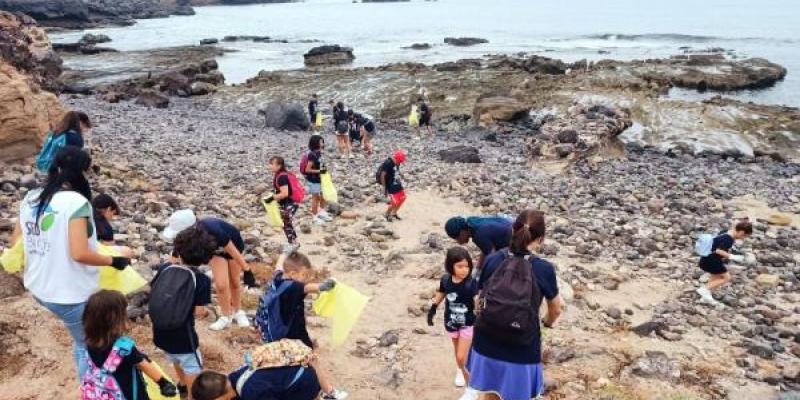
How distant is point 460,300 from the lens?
6426 millimetres

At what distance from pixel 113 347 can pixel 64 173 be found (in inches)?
62.6

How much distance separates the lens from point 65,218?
193 inches

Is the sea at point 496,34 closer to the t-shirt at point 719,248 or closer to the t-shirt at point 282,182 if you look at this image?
the t-shirt at point 719,248

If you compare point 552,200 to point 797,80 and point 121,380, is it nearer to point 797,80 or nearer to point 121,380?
point 121,380

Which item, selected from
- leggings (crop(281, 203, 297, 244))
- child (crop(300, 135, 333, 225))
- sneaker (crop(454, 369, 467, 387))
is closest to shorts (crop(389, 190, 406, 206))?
child (crop(300, 135, 333, 225))

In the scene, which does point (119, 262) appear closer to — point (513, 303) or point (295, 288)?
point (295, 288)

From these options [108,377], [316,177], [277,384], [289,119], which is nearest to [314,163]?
[316,177]

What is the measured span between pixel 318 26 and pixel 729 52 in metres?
68.4

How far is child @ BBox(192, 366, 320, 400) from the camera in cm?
471

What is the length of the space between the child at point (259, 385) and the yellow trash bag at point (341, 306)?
89cm

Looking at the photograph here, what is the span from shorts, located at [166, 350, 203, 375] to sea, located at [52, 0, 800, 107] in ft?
137

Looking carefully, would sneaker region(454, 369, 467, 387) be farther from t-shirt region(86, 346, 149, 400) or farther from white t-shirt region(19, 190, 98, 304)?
white t-shirt region(19, 190, 98, 304)

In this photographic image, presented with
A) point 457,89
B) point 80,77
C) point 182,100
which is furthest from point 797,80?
point 80,77

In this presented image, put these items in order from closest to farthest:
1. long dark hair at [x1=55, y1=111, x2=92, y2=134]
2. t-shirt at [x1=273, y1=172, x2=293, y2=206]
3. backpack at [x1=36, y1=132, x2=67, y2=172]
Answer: backpack at [x1=36, y1=132, x2=67, y2=172] < long dark hair at [x1=55, y1=111, x2=92, y2=134] < t-shirt at [x1=273, y1=172, x2=293, y2=206]
